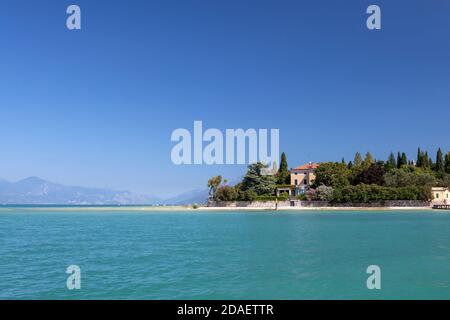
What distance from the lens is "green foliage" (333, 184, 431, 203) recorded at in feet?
276

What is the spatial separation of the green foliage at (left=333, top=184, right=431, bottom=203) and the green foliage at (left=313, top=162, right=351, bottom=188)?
153 inches

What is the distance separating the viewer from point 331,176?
90250mm

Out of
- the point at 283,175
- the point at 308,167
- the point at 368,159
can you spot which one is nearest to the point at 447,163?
the point at 368,159

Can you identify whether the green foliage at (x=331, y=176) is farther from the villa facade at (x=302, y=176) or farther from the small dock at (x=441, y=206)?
the small dock at (x=441, y=206)

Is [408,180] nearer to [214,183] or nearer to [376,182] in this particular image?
[376,182]

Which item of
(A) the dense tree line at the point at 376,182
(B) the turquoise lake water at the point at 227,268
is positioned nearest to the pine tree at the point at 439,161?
(A) the dense tree line at the point at 376,182

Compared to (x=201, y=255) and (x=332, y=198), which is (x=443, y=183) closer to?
(x=332, y=198)

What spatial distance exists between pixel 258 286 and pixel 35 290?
745 centimetres

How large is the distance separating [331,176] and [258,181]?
52.9 ft

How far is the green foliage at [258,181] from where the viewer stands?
313 feet

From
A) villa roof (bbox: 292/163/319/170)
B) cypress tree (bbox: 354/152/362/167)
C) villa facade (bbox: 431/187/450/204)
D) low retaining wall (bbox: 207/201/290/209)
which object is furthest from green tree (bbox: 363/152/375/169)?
low retaining wall (bbox: 207/201/290/209)

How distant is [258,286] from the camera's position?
14.5 meters
